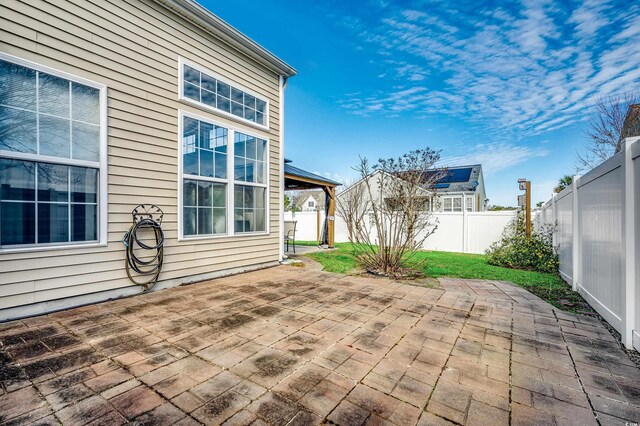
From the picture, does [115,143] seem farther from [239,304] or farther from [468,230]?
[468,230]

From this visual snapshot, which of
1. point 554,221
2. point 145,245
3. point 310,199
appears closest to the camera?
point 145,245

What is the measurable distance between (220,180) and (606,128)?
44.8 feet

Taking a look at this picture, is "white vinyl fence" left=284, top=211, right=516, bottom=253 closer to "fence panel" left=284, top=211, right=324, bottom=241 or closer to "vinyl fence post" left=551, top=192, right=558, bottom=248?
"vinyl fence post" left=551, top=192, right=558, bottom=248

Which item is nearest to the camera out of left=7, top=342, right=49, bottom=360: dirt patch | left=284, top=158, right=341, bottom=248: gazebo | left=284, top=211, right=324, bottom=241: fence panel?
left=7, top=342, right=49, bottom=360: dirt patch

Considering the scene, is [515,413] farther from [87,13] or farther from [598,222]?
[87,13]

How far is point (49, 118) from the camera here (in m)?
3.02

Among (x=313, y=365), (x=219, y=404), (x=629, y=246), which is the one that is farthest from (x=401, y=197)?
(x=219, y=404)

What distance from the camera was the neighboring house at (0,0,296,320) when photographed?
9.33ft

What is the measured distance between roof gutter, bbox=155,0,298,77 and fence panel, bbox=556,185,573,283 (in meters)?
5.72

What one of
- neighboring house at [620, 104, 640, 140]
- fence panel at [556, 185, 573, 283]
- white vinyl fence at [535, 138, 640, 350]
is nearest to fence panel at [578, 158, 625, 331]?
white vinyl fence at [535, 138, 640, 350]

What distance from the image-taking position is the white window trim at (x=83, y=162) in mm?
2799

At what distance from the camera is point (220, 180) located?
4.76 metres

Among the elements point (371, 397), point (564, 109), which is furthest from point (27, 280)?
point (564, 109)

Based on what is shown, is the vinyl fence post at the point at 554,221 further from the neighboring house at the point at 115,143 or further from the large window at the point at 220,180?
the neighboring house at the point at 115,143
